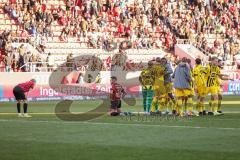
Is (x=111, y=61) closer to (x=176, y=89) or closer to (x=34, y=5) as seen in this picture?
(x=34, y=5)

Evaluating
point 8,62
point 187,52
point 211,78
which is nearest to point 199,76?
point 211,78

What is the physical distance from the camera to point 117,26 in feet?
159

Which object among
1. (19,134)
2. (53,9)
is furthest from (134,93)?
(19,134)

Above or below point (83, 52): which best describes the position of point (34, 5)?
above

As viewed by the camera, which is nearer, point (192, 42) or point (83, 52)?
point (83, 52)

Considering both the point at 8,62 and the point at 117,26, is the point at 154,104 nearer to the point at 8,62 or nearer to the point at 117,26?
the point at 8,62

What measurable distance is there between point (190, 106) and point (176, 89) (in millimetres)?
803

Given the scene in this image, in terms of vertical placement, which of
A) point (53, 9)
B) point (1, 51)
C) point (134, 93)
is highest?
point (53, 9)

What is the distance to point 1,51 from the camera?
130 ft

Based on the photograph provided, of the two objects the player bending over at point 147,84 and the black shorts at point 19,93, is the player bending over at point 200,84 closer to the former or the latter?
the player bending over at point 147,84

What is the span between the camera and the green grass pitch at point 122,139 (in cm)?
1309

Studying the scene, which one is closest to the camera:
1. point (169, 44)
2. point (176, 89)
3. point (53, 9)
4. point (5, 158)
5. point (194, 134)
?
point (5, 158)

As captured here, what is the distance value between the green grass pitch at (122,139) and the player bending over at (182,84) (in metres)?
1.14

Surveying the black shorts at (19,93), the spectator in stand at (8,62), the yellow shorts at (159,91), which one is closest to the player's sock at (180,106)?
Answer: the yellow shorts at (159,91)
